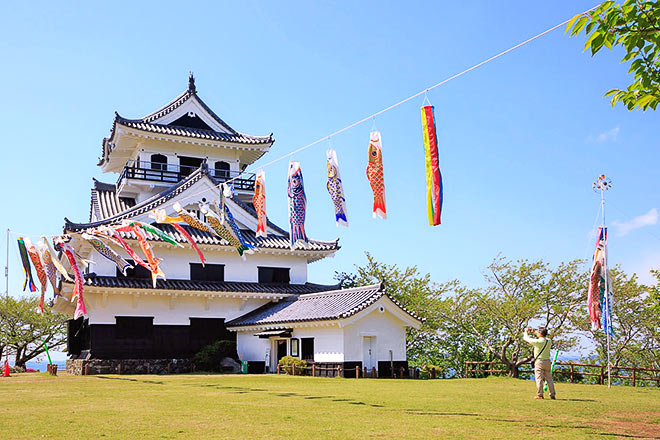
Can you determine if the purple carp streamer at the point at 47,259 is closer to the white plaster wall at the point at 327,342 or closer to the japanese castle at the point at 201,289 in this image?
the japanese castle at the point at 201,289

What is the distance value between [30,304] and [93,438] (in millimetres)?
40064

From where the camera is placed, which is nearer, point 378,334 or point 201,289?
point 378,334

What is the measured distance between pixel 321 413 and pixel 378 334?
1502cm

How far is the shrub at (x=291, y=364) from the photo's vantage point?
27062 mm

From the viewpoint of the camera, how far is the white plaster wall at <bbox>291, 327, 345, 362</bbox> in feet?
86.9

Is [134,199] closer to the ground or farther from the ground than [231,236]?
farther from the ground

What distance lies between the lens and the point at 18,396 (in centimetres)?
1683

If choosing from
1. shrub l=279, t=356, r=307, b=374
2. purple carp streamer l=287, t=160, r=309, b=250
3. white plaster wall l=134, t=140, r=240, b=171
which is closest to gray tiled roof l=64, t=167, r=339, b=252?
white plaster wall l=134, t=140, r=240, b=171

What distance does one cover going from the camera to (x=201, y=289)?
3219 cm

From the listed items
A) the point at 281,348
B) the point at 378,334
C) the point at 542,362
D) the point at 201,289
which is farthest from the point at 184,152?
the point at 542,362

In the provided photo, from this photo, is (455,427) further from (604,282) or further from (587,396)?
(604,282)

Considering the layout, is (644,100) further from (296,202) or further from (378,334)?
(378,334)

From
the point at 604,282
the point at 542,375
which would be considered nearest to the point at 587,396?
the point at 542,375

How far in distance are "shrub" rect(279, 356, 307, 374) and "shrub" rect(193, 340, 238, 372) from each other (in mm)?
4463
